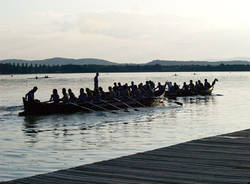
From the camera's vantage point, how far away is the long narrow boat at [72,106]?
2322 cm

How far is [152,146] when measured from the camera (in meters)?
14.8

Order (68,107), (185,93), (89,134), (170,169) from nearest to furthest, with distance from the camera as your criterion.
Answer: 1. (170,169)
2. (89,134)
3. (68,107)
4. (185,93)

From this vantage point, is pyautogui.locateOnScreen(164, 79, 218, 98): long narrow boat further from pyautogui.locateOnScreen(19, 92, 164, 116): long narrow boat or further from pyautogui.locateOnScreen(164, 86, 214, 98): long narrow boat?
pyautogui.locateOnScreen(19, 92, 164, 116): long narrow boat

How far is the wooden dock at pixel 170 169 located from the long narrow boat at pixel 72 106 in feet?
51.1

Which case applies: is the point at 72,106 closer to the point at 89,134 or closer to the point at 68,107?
the point at 68,107

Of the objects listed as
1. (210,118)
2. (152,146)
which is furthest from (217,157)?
(210,118)

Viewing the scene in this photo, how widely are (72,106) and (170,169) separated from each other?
58.3 ft

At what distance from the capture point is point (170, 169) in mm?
6902

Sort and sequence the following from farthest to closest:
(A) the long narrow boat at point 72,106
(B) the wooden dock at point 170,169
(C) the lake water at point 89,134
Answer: (A) the long narrow boat at point 72,106
(C) the lake water at point 89,134
(B) the wooden dock at point 170,169

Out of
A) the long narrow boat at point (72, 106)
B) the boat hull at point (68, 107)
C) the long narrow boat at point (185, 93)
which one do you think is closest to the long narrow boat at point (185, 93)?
the long narrow boat at point (185, 93)

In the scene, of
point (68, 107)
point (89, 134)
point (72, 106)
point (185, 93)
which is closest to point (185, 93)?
point (185, 93)

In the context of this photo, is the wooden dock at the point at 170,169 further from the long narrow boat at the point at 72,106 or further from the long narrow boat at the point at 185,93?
the long narrow boat at the point at 185,93

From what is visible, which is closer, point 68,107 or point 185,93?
point 68,107

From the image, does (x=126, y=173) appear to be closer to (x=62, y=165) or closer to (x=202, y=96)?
(x=62, y=165)
